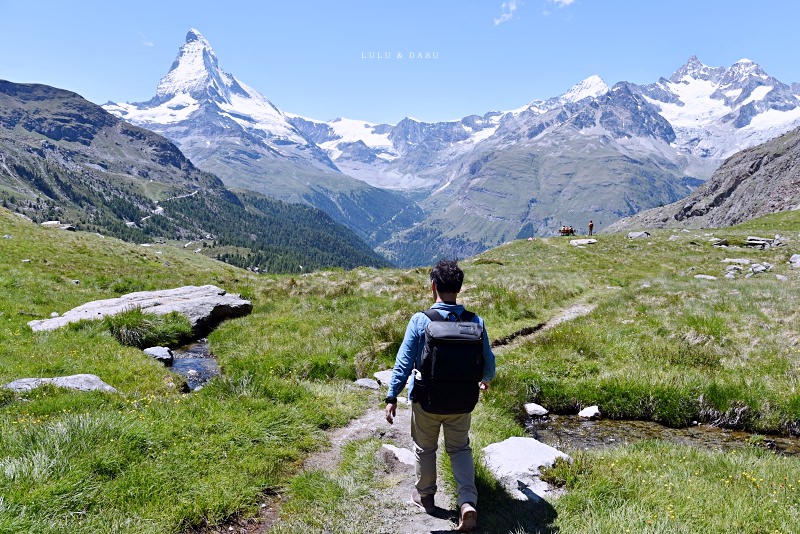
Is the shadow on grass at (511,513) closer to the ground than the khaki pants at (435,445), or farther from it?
closer to the ground

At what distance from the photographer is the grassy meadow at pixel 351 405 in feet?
19.3

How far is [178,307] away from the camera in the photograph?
59.7 ft

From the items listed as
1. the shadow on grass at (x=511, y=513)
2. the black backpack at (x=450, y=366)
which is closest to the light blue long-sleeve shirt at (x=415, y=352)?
the black backpack at (x=450, y=366)

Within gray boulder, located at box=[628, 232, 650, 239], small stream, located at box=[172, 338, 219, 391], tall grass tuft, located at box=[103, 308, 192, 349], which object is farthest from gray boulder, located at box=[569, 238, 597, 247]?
tall grass tuft, located at box=[103, 308, 192, 349]

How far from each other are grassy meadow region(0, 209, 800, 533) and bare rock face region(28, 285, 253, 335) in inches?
30.7

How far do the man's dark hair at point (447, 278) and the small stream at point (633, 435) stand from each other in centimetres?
519

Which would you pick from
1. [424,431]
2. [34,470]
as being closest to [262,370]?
[34,470]

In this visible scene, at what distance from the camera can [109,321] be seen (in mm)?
15633

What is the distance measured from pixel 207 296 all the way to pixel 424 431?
16674 mm

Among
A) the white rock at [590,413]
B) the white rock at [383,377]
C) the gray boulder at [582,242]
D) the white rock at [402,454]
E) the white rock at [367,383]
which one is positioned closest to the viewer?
the white rock at [402,454]

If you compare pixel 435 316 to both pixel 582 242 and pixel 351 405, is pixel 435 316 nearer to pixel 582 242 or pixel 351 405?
pixel 351 405

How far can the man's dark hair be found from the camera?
6.26 metres

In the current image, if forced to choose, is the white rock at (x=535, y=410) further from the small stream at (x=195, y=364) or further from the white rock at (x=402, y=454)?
the small stream at (x=195, y=364)

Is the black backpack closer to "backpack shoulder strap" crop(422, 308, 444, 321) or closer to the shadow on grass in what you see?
"backpack shoulder strap" crop(422, 308, 444, 321)
